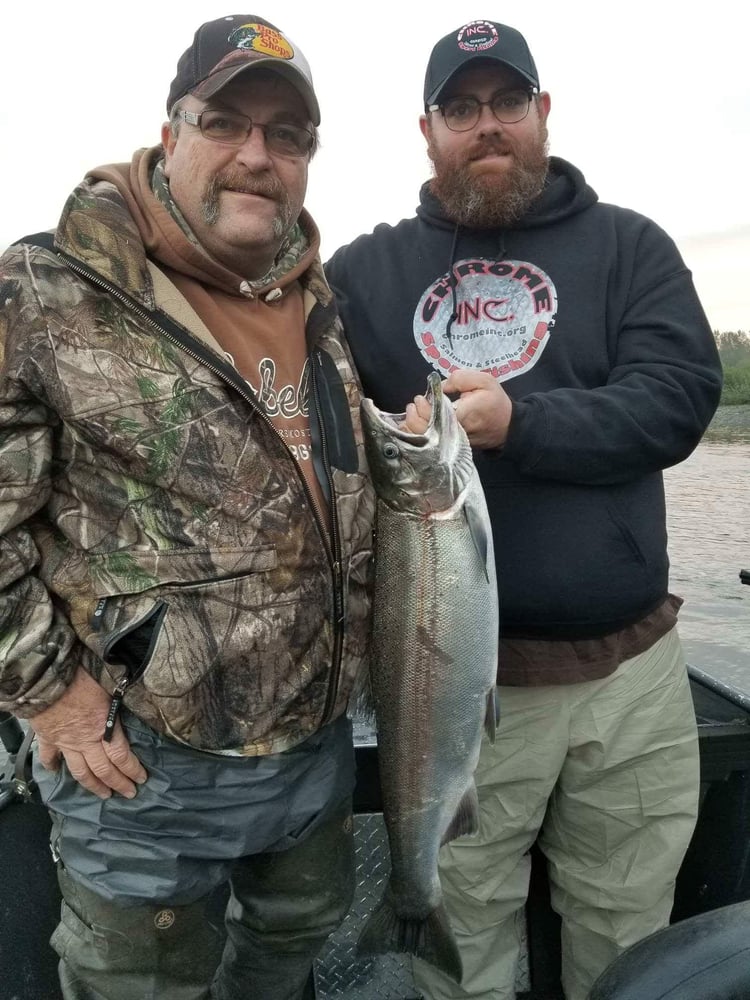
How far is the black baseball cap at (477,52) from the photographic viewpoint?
9.57ft

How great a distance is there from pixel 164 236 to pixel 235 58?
536mm

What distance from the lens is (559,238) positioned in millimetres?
3059

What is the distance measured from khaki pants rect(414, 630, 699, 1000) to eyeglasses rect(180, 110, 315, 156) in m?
1.85

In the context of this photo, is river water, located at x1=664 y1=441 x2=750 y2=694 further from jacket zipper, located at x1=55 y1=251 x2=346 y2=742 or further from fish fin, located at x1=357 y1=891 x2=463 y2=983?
jacket zipper, located at x1=55 y1=251 x2=346 y2=742

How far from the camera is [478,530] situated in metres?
2.46

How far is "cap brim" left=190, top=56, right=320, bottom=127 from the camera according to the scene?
2.44 metres

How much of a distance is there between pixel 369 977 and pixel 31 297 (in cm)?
276

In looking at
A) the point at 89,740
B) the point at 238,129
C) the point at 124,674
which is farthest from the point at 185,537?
the point at 238,129

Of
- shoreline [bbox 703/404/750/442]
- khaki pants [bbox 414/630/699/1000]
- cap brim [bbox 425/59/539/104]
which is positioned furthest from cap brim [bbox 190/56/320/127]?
shoreline [bbox 703/404/750/442]

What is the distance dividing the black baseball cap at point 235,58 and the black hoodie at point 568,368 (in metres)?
0.76

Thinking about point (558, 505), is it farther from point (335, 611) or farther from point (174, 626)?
point (174, 626)

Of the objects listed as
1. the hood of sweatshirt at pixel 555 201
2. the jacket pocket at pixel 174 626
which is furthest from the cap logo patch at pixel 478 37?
the jacket pocket at pixel 174 626

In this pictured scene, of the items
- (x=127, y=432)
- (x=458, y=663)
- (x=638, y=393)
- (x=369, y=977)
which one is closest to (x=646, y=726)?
(x=458, y=663)

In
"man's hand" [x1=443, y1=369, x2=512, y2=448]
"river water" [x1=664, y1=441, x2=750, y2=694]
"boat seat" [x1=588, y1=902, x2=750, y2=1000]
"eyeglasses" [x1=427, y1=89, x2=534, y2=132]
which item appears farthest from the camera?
"river water" [x1=664, y1=441, x2=750, y2=694]
